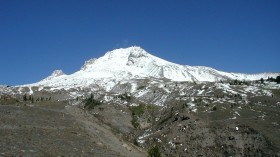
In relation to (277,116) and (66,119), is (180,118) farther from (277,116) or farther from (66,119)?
(66,119)

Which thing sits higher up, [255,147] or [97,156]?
[97,156]

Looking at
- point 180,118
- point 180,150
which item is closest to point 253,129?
point 180,150

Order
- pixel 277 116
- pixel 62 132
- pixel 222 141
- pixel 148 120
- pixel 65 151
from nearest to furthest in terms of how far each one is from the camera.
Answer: pixel 65 151
pixel 62 132
pixel 222 141
pixel 277 116
pixel 148 120

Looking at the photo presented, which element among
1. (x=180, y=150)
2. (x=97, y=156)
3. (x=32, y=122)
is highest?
(x=32, y=122)

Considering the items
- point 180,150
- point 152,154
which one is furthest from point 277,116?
point 152,154

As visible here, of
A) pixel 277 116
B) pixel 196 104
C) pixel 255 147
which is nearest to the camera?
pixel 255 147

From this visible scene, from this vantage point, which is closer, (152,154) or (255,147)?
Answer: (152,154)

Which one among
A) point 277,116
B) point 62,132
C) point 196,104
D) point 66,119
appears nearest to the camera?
point 62,132

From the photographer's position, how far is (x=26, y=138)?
38.6m

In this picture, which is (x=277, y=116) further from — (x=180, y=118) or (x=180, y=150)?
(x=180, y=150)

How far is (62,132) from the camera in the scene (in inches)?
1818

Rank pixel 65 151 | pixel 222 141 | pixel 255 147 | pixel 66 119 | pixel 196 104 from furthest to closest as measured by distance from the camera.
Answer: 1. pixel 196 104
2. pixel 222 141
3. pixel 255 147
4. pixel 66 119
5. pixel 65 151

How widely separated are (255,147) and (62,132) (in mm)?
64873

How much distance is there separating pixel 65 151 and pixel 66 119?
788 inches
